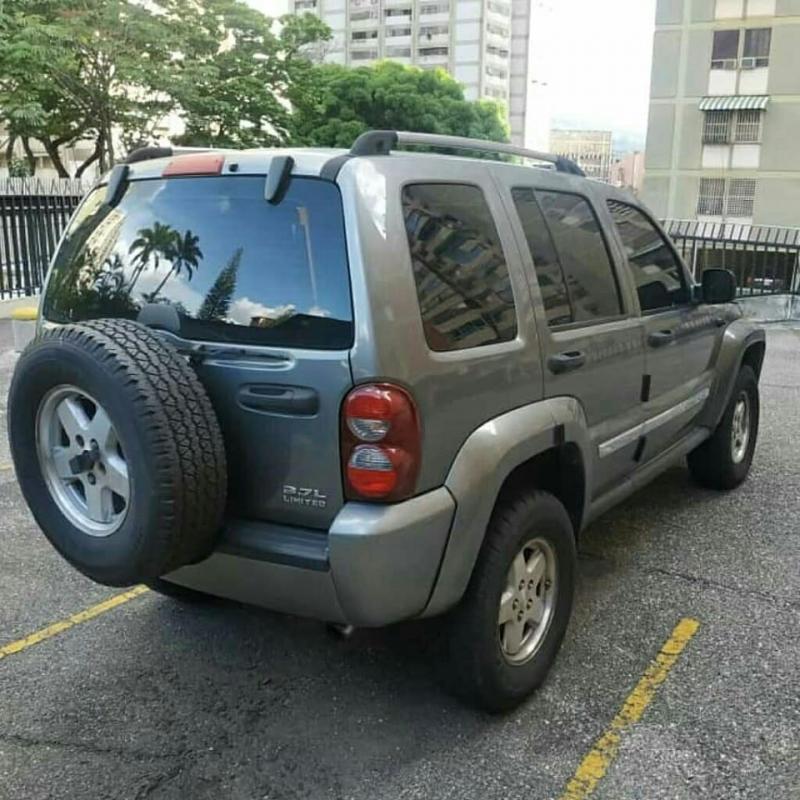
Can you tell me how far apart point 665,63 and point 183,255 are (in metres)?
40.6

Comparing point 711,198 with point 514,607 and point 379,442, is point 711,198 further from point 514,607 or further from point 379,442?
point 379,442

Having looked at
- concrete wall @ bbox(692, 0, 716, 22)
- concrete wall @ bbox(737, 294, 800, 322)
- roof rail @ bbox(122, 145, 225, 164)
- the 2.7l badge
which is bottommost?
concrete wall @ bbox(737, 294, 800, 322)

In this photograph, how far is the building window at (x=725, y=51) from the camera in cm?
3728

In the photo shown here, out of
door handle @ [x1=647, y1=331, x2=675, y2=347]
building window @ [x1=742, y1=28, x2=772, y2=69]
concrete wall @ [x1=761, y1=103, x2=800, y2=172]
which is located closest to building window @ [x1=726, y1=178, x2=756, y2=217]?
concrete wall @ [x1=761, y1=103, x2=800, y2=172]

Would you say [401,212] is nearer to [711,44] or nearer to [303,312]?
[303,312]

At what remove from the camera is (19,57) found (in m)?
19.4

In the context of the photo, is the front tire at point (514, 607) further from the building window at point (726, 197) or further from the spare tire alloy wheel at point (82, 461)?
the building window at point (726, 197)

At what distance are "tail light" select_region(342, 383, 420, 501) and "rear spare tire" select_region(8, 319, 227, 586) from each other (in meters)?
0.39

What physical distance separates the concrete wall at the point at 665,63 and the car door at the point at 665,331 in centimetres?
3746

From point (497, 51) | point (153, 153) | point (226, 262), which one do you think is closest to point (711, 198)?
point (153, 153)

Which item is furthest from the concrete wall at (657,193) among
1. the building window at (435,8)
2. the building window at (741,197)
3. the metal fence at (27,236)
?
the building window at (435,8)

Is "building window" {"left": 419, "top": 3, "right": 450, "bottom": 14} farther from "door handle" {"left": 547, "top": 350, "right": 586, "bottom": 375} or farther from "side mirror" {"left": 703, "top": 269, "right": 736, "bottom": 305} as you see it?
"door handle" {"left": 547, "top": 350, "right": 586, "bottom": 375}

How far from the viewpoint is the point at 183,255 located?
2.81 meters

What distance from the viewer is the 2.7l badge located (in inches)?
99.7
